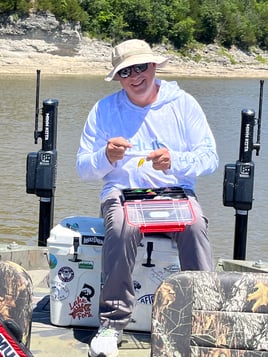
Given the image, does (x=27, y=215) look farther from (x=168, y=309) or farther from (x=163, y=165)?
(x=168, y=309)

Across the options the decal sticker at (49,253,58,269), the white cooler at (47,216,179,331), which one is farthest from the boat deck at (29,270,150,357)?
the decal sticker at (49,253,58,269)

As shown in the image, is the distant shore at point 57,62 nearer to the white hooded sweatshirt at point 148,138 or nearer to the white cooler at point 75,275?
the white hooded sweatshirt at point 148,138

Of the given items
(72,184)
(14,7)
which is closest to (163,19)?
(14,7)

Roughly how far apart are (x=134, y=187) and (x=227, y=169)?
1.19 m

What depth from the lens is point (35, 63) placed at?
152 ft

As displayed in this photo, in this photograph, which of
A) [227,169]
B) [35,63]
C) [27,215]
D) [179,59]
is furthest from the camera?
[179,59]

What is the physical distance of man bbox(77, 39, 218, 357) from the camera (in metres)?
3.55

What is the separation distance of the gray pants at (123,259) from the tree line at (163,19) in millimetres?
47427

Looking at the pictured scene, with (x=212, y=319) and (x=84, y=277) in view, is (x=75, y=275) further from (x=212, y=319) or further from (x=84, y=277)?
(x=212, y=319)

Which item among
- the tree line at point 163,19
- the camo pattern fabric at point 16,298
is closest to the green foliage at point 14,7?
the tree line at point 163,19

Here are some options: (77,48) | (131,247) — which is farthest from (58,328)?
(77,48)

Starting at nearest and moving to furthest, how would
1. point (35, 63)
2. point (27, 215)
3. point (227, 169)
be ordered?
point (227, 169)
point (27, 215)
point (35, 63)

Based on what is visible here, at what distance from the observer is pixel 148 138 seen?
3.85 m

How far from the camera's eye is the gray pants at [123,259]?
3.49m
